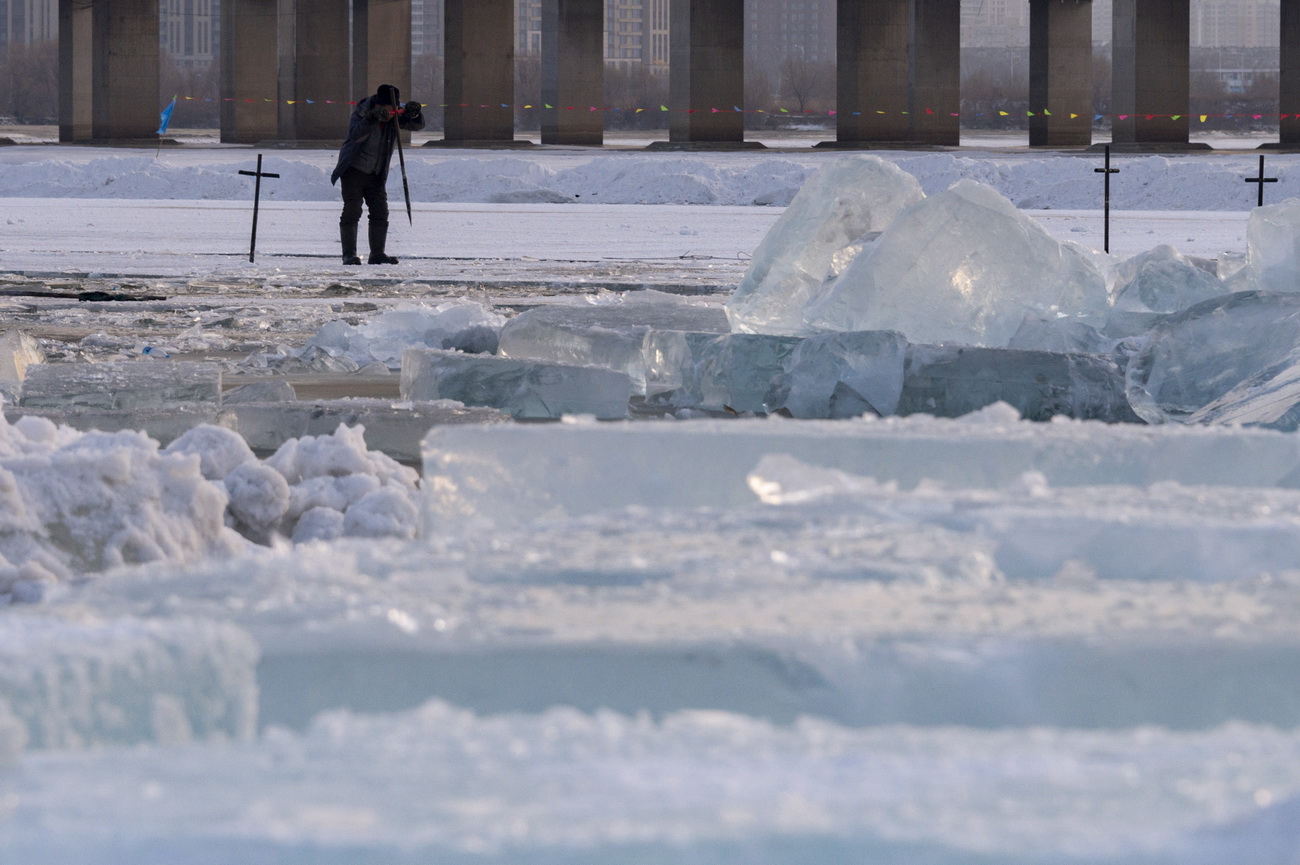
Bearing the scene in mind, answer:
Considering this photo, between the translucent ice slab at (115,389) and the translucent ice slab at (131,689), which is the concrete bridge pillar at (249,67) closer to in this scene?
the translucent ice slab at (115,389)

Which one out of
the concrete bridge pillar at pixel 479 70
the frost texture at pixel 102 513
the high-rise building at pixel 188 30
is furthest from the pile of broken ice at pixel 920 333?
the high-rise building at pixel 188 30

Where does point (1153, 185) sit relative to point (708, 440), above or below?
above

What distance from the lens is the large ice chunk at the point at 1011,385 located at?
5.94 meters

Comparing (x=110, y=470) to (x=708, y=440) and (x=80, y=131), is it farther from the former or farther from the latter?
(x=80, y=131)

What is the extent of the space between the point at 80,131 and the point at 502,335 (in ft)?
137

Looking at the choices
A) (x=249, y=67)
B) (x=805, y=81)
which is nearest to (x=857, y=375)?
(x=249, y=67)

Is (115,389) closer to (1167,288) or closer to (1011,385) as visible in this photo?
(1011,385)

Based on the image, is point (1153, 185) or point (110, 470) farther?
point (1153, 185)

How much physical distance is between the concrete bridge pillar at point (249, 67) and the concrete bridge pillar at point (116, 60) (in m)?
1.95

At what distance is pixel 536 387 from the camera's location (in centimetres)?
612

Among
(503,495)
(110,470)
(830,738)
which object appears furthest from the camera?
(110,470)

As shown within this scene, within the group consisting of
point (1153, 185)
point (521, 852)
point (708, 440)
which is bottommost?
point (521, 852)

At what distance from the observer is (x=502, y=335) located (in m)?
7.27

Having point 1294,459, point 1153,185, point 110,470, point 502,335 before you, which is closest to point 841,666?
point 1294,459
